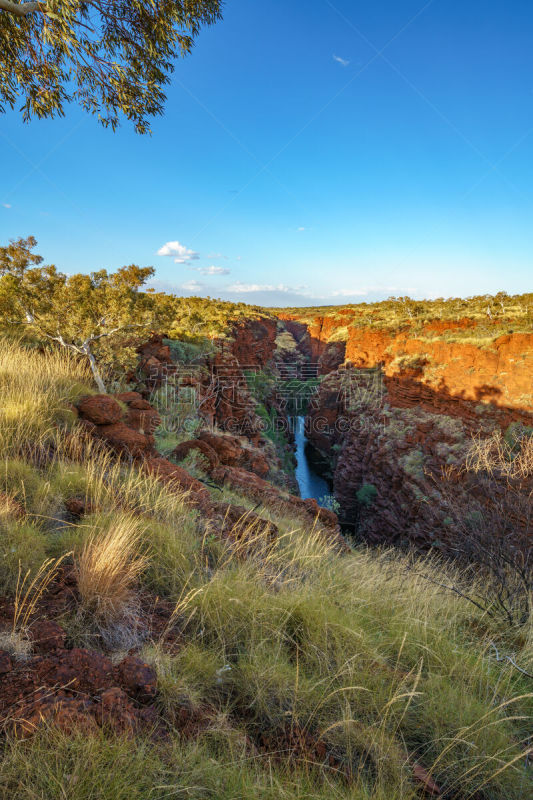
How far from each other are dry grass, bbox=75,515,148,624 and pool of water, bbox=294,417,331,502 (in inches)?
813

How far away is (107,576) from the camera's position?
1852 millimetres

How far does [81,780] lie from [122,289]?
7.12m

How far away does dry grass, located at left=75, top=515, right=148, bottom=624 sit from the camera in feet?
5.87

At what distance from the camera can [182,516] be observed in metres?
3.03

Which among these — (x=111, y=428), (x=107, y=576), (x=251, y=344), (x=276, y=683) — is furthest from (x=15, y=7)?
(x=251, y=344)

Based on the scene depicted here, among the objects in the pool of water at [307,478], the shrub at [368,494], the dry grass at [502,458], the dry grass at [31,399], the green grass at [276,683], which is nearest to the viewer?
the green grass at [276,683]

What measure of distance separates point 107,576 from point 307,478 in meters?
29.0

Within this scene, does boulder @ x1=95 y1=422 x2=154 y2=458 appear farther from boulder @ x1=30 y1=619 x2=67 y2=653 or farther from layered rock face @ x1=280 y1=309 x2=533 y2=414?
layered rock face @ x1=280 y1=309 x2=533 y2=414

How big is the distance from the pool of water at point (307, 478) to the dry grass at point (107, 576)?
20.6 meters

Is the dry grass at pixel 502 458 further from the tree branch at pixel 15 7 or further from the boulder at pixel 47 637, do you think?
the tree branch at pixel 15 7

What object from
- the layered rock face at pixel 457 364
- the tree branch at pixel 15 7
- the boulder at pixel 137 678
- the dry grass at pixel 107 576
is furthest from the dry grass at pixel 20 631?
the layered rock face at pixel 457 364

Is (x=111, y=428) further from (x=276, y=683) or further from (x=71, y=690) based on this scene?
(x=276, y=683)

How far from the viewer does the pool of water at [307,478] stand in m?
27.0

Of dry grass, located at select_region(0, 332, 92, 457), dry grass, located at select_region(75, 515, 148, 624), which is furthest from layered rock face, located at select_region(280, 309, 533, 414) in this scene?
dry grass, located at select_region(75, 515, 148, 624)
